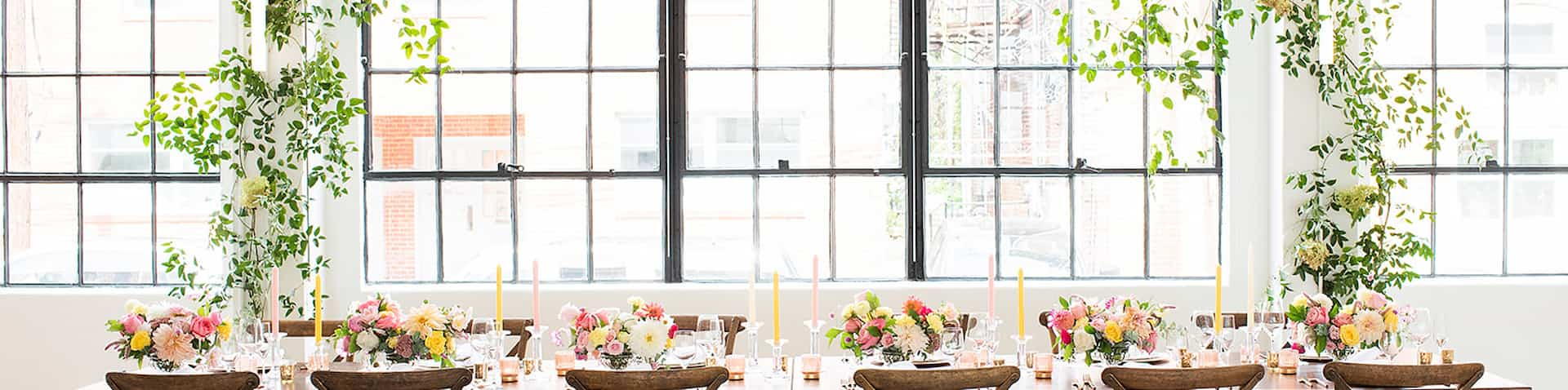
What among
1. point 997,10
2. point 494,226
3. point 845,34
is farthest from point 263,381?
point 997,10

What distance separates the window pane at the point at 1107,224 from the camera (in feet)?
17.7

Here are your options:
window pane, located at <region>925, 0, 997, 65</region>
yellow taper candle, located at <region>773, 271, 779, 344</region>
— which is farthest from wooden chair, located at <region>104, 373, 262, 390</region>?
window pane, located at <region>925, 0, 997, 65</region>

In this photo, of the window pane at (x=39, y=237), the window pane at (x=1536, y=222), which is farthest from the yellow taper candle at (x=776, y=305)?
the window pane at (x=1536, y=222)

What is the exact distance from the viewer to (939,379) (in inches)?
120

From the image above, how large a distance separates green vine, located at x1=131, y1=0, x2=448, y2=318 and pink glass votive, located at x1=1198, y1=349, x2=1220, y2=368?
10.2 ft

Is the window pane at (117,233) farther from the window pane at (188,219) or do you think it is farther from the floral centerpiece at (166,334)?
the floral centerpiece at (166,334)

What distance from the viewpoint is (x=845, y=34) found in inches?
211

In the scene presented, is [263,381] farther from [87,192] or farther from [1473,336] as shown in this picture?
[1473,336]

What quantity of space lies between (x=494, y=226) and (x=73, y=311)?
1.83m

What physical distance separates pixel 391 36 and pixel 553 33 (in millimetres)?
715

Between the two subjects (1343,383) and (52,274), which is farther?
(52,274)

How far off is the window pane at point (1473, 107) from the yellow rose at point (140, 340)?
5203 mm

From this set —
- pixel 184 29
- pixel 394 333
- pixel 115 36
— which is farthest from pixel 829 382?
pixel 115 36

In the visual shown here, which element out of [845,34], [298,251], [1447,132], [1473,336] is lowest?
[1473,336]
